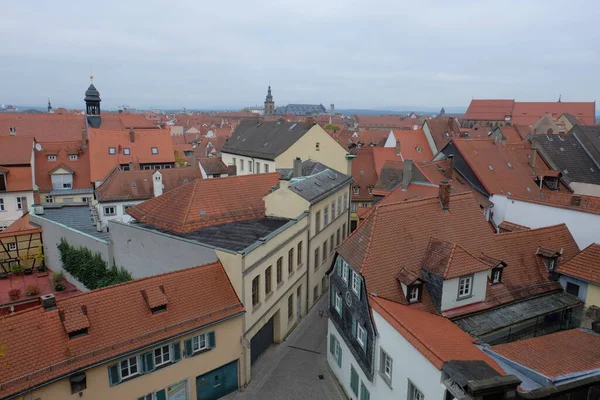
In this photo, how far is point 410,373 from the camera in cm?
1481

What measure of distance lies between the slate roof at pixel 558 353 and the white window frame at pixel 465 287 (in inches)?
121

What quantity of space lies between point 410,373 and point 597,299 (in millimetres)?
11538

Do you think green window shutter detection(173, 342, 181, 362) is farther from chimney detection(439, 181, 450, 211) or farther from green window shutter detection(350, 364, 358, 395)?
chimney detection(439, 181, 450, 211)

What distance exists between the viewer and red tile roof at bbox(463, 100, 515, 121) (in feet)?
411

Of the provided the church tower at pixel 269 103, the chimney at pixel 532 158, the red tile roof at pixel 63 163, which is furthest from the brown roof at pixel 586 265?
the church tower at pixel 269 103

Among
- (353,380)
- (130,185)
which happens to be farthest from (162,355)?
(130,185)

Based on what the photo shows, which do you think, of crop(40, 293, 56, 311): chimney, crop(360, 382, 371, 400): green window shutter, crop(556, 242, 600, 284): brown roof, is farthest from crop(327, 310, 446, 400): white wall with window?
crop(40, 293, 56, 311): chimney

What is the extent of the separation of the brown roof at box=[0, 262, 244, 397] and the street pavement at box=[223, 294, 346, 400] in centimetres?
430

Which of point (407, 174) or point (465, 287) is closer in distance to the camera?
point (465, 287)

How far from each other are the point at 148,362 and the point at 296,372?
317 inches

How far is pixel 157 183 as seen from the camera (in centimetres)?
4319

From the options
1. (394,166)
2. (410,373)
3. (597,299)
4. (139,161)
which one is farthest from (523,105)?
(410,373)

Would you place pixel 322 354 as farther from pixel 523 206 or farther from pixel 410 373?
pixel 523 206

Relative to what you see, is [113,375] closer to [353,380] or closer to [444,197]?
[353,380]
